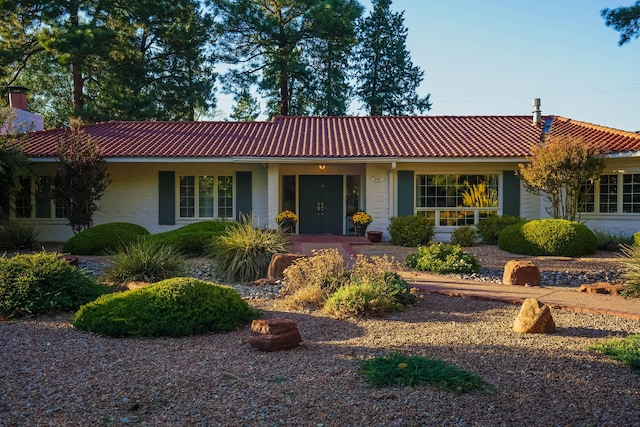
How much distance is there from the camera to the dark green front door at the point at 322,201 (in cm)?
1898

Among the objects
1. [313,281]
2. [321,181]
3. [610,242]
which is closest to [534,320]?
[313,281]

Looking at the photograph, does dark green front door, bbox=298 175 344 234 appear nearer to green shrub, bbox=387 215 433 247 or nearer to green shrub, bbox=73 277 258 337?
green shrub, bbox=387 215 433 247

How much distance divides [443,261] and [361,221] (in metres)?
5.85

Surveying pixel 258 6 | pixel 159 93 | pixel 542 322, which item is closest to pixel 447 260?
pixel 542 322

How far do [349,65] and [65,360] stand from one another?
31329 millimetres

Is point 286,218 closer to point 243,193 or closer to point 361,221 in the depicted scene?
point 243,193

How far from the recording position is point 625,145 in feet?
54.7

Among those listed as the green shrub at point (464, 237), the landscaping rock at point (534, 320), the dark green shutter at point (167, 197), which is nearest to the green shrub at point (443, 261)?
the green shrub at point (464, 237)

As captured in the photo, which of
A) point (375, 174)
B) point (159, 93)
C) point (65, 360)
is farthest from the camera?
point (159, 93)

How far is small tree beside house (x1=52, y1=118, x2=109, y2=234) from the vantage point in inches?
637

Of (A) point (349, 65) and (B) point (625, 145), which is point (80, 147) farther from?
(A) point (349, 65)

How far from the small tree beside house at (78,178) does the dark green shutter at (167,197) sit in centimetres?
198

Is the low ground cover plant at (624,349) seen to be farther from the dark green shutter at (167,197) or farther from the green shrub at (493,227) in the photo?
the dark green shutter at (167,197)

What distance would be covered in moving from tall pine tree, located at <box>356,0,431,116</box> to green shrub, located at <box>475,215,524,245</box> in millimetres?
20015
